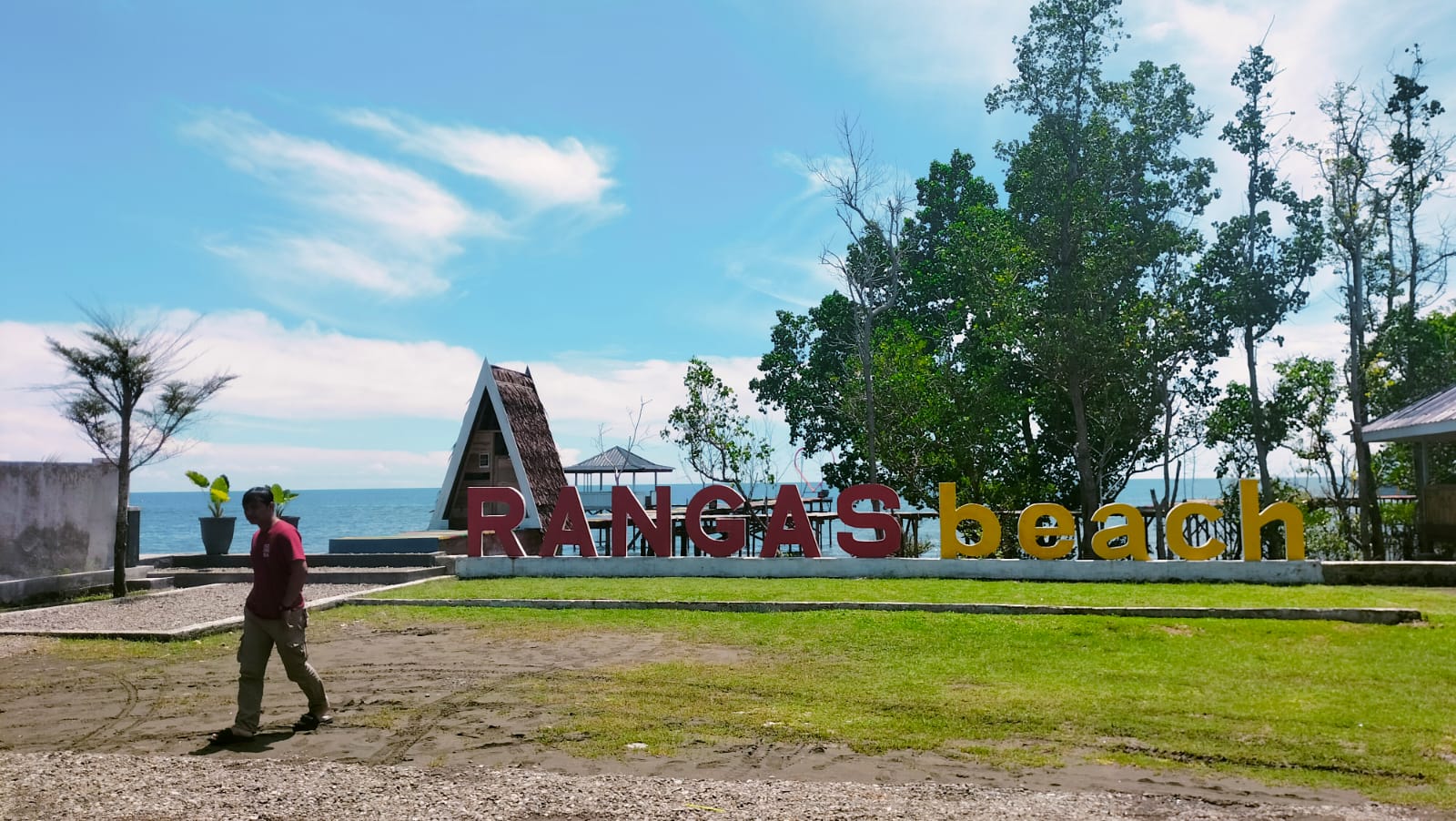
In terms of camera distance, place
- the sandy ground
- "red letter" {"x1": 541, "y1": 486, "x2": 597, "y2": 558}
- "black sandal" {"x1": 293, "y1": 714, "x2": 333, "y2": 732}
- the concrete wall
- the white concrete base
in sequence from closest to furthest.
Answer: the sandy ground, "black sandal" {"x1": 293, "y1": 714, "x2": 333, "y2": 732}, the white concrete base, the concrete wall, "red letter" {"x1": 541, "y1": 486, "x2": 597, "y2": 558}

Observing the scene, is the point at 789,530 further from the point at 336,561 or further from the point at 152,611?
the point at 152,611

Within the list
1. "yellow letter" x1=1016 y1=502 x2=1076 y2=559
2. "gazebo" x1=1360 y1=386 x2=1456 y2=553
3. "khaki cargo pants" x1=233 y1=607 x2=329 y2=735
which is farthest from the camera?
"gazebo" x1=1360 y1=386 x2=1456 y2=553

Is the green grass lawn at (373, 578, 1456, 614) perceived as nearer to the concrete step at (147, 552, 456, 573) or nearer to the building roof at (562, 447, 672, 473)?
the concrete step at (147, 552, 456, 573)

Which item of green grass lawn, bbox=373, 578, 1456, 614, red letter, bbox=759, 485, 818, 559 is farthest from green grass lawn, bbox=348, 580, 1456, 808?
red letter, bbox=759, 485, 818, 559

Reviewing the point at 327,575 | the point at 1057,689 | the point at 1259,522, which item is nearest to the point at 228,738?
the point at 1057,689

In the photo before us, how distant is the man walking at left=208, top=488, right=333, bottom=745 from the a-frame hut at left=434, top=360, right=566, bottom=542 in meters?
17.3

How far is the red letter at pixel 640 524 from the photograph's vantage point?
18969 mm

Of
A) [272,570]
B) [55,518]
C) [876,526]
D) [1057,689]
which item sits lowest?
Result: [1057,689]

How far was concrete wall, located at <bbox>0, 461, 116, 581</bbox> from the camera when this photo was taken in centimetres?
1645

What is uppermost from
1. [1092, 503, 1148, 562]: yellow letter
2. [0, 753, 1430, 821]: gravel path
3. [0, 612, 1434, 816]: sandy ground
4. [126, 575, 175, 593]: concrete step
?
[1092, 503, 1148, 562]: yellow letter

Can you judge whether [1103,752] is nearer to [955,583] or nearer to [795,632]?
[795,632]

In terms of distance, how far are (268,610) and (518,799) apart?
2744mm

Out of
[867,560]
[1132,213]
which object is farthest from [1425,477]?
[867,560]

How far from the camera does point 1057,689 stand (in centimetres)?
839
